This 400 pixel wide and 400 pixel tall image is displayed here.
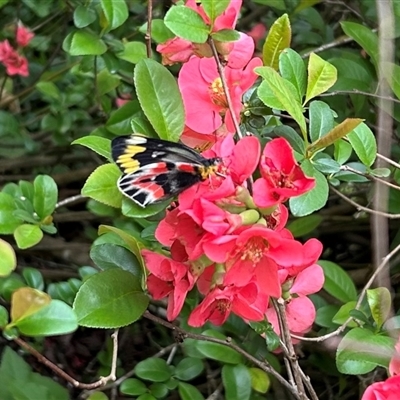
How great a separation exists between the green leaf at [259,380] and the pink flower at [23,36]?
131 centimetres

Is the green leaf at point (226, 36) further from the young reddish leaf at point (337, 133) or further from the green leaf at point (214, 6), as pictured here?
the young reddish leaf at point (337, 133)

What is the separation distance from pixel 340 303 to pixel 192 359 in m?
0.34

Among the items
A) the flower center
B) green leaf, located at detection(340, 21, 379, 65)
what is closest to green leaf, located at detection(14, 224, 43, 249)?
the flower center

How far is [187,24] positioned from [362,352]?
0.51m

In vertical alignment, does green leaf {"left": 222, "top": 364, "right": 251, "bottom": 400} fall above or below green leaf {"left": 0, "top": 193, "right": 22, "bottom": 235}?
below

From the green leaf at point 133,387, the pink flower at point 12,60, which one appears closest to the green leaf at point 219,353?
the green leaf at point 133,387

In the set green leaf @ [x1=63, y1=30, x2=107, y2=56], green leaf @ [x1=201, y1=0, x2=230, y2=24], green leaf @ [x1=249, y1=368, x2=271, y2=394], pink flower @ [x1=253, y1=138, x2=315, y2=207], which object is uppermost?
green leaf @ [x1=201, y1=0, x2=230, y2=24]

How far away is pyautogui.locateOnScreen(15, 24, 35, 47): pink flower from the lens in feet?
6.70

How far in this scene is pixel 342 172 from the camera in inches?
36.7

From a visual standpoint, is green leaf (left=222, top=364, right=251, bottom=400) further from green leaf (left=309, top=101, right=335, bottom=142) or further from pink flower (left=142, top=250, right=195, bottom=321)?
green leaf (left=309, top=101, right=335, bottom=142)

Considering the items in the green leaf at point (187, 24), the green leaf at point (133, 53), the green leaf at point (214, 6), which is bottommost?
the green leaf at point (133, 53)

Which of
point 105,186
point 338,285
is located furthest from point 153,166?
point 338,285

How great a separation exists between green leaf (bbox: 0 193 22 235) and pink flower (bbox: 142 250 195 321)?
347 mm

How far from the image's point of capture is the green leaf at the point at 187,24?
75 centimetres
